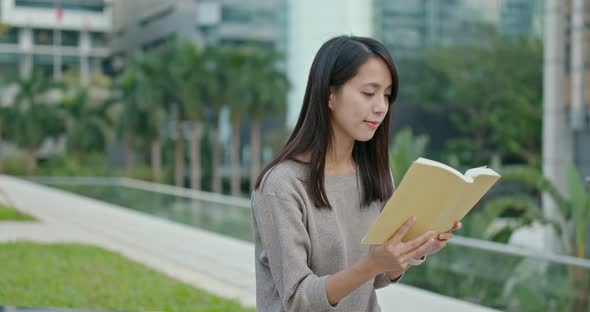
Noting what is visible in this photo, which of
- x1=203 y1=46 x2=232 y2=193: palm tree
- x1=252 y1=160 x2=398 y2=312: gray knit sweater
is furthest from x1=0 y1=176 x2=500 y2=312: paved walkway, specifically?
x1=203 y1=46 x2=232 y2=193: palm tree

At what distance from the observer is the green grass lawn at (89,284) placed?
5352 millimetres

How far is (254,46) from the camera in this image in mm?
27281

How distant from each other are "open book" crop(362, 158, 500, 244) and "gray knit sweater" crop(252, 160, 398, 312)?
0.16 metres

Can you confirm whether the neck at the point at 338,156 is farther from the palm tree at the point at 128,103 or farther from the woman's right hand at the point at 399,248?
the palm tree at the point at 128,103

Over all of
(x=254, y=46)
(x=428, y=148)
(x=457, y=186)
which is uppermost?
(x=254, y=46)

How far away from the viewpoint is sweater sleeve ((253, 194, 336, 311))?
4.48ft

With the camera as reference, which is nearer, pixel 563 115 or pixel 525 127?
pixel 563 115

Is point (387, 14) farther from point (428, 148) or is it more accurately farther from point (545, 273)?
point (545, 273)

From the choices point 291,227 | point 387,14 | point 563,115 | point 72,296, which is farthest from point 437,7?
point 291,227

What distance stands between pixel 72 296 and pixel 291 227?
449 centimetres

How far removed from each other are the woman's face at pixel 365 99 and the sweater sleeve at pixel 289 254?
179 millimetres

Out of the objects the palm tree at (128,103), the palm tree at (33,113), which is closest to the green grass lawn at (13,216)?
the palm tree at (128,103)

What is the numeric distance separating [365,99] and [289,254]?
0.30 m

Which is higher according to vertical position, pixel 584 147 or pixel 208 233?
pixel 584 147
